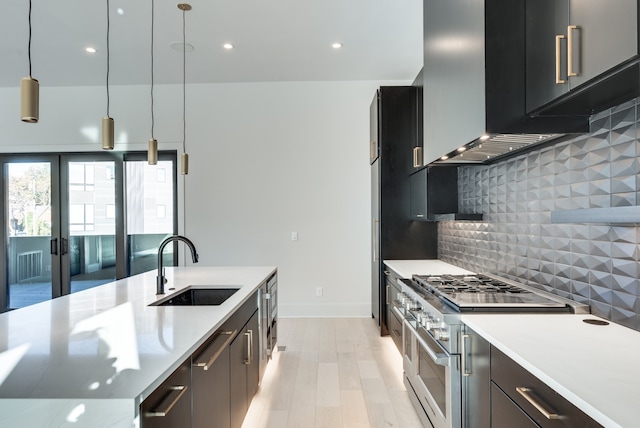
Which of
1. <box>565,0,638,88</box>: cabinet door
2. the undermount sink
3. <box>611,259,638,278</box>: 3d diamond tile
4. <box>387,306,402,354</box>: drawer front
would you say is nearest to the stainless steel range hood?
<box>565,0,638,88</box>: cabinet door

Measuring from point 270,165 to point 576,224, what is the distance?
3738mm

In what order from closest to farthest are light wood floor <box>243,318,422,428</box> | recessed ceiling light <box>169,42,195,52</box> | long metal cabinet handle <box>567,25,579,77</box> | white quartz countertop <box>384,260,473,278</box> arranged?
1. long metal cabinet handle <box>567,25,579,77</box>
2. light wood floor <box>243,318,422,428</box>
3. white quartz countertop <box>384,260,473,278</box>
4. recessed ceiling light <box>169,42,195,52</box>

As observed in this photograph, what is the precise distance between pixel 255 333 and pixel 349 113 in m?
3.31

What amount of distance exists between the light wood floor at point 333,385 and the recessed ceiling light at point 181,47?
10.8 feet

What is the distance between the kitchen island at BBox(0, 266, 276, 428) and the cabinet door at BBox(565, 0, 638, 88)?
5.42 ft

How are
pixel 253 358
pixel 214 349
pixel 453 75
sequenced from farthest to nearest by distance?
pixel 253 358, pixel 453 75, pixel 214 349

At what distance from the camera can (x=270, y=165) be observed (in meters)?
4.88

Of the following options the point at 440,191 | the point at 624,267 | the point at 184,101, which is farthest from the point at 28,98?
the point at 184,101

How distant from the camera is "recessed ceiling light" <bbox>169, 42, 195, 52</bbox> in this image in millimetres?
3734

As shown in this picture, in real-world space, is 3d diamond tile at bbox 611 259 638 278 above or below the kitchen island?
above

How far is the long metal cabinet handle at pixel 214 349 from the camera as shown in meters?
1.41

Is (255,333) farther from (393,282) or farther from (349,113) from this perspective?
(349,113)

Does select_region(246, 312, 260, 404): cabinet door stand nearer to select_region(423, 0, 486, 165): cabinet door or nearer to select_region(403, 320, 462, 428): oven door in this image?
select_region(403, 320, 462, 428): oven door

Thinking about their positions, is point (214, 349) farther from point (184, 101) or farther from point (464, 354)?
point (184, 101)
